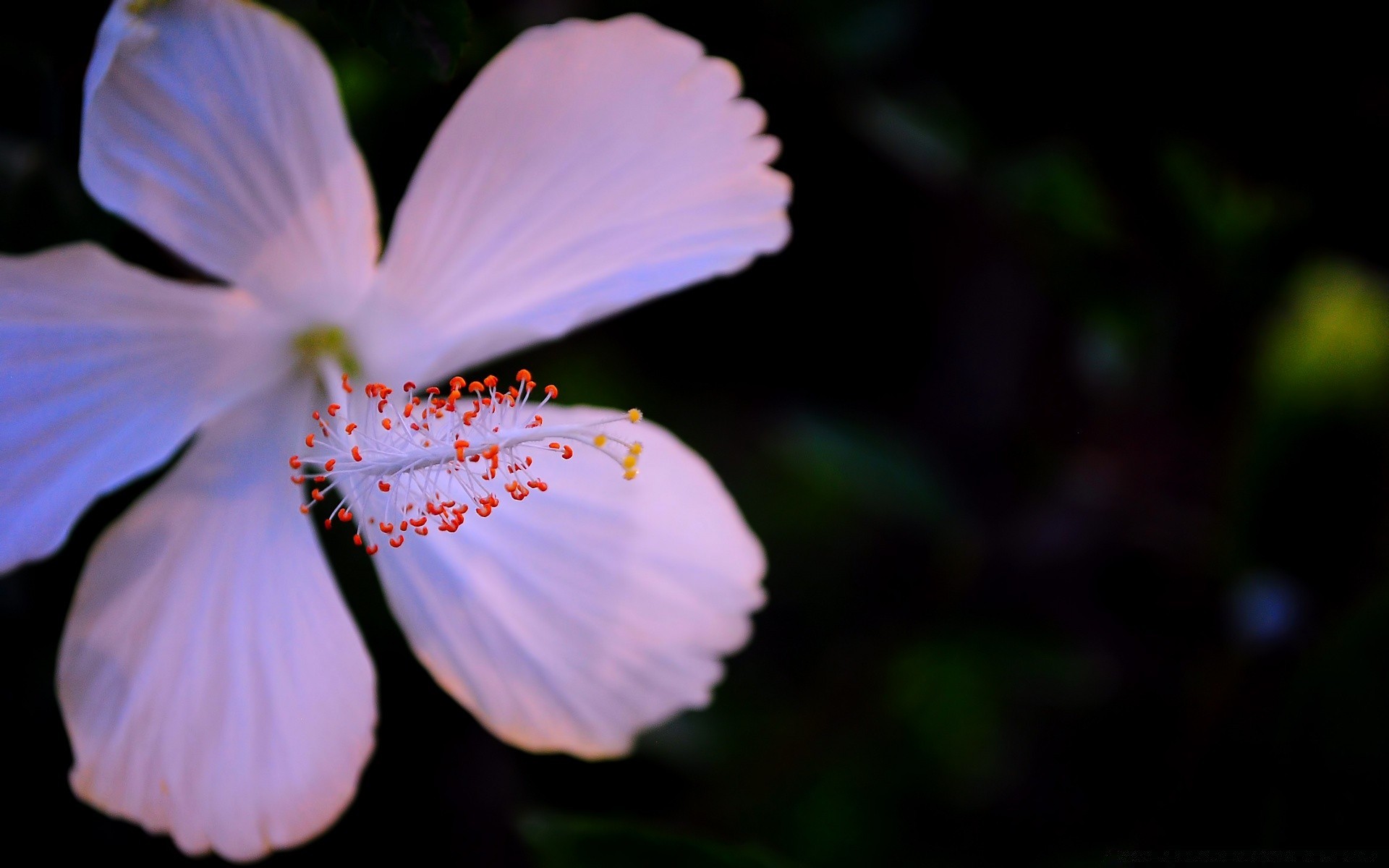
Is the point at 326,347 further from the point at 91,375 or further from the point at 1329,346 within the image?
the point at 1329,346

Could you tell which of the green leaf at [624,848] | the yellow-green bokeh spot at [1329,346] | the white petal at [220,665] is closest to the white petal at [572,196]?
the white petal at [220,665]

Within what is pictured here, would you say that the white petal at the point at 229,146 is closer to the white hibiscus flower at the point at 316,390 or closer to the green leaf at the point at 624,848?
the white hibiscus flower at the point at 316,390

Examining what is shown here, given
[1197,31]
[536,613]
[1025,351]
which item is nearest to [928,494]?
[1025,351]

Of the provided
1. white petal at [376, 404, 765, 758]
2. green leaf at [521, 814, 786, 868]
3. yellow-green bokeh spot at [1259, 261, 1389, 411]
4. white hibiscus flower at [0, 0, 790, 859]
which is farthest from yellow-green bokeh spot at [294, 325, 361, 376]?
yellow-green bokeh spot at [1259, 261, 1389, 411]

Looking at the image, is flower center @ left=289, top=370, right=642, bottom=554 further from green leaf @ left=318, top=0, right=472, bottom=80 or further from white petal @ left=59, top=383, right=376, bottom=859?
green leaf @ left=318, top=0, right=472, bottom=80

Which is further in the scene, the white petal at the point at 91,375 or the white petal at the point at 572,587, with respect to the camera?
the white petal at the point at 572,587

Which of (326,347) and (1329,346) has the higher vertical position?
(1329,346)

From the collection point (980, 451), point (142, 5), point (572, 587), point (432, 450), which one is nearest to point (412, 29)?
point (142, 5)
